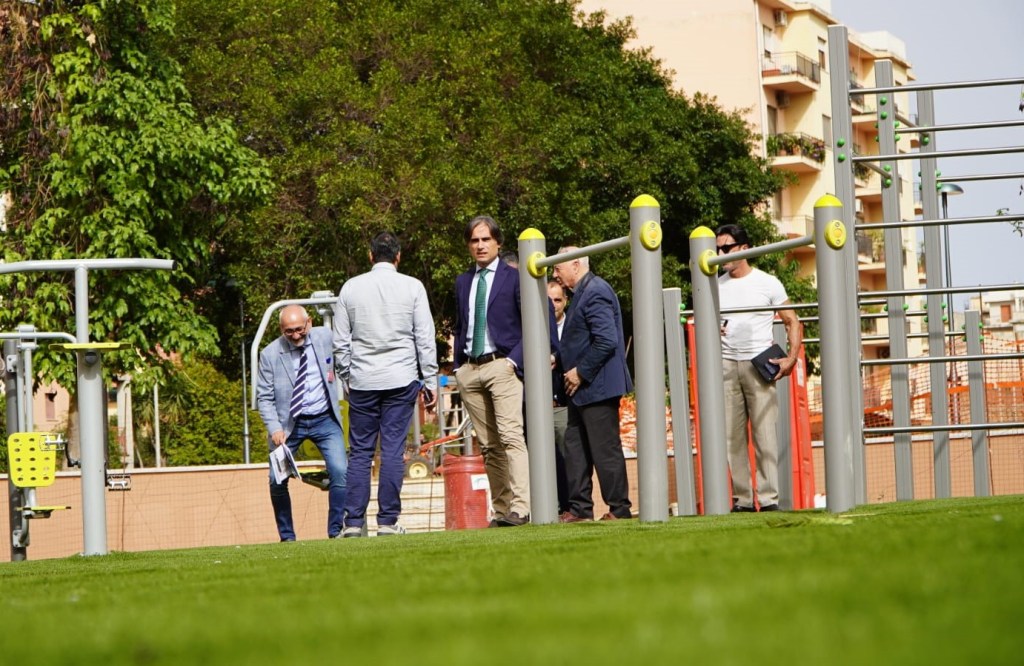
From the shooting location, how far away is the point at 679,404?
1030cm

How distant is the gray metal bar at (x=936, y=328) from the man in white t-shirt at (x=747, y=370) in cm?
Result: 167

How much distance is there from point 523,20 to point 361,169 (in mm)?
7925

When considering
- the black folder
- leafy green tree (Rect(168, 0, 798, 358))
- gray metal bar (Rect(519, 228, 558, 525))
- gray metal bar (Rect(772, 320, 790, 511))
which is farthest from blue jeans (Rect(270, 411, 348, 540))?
leafy green tree (Rect(168, 0, 798, 358))

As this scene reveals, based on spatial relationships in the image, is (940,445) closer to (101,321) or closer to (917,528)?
(917,528)

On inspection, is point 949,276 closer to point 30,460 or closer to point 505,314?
point 505,314

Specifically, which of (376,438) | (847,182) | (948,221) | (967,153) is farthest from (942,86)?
(376,438)

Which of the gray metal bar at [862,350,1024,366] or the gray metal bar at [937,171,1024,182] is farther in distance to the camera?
the gray metal bar at [937,171,1024,182]

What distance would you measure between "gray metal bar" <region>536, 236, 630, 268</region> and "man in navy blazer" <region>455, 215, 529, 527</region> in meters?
0.79

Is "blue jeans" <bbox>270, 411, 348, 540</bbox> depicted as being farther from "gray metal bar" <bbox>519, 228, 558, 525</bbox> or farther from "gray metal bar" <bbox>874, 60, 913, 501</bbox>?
"gray metal bar" <bbox>874, 60, 913, 501</bbox>

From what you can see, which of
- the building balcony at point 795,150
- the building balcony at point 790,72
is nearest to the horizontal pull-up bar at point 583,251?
the building balcony at point 795,150

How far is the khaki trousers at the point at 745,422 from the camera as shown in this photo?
389 inches

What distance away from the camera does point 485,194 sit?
33062mm

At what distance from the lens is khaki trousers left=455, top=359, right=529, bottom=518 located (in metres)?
9.27

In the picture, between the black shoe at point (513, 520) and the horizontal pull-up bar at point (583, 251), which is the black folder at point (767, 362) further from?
the horizontal pull-up bar at point (583, 251)
